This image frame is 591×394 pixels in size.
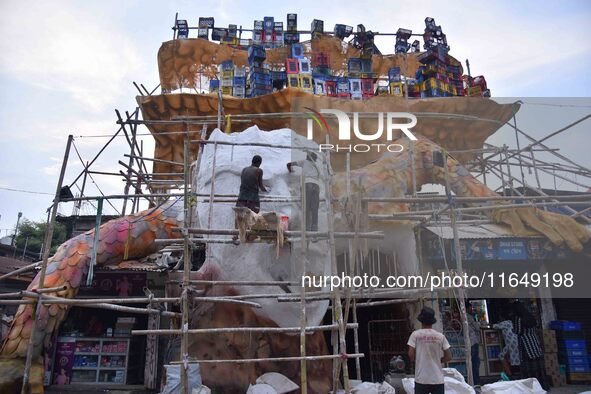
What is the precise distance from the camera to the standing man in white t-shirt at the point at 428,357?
4969 millimetres

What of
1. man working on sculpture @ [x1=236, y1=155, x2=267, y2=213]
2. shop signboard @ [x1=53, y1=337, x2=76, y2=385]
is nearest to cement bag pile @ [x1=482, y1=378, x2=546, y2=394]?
man working on sculpture @ [x1=236, y1=155, x2=267, y2=213]

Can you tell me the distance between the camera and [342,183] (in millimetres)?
10000

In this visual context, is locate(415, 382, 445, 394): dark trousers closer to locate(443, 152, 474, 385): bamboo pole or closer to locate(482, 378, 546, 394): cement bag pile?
locate(443, 152, 474, 385): bamboo pole

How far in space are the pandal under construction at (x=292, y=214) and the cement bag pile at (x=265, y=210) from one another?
0.03m

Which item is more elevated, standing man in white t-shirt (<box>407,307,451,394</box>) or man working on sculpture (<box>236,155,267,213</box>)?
man working on sculpture (<box>236,155,267,213</box>)

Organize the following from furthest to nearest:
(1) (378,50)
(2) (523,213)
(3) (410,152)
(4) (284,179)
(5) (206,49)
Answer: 1. (1) (378,50)
2. (5) (206,49)
3. (3) (410,152)
4. (2) (523,213)
5. (4) (284,179)

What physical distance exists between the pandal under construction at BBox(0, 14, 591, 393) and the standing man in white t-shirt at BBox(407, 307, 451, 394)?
2.87 feet

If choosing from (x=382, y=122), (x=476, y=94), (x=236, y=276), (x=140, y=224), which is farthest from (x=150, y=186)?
(x=476, y=94)

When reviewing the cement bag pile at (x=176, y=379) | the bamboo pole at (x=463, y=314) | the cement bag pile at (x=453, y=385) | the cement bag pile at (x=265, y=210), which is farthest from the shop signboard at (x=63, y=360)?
the bamboo pole at (x=463, y=314)

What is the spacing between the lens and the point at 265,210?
297 inches

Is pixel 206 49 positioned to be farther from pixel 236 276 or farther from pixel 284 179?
pixel 236 276

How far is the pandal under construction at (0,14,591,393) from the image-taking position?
6.36 m

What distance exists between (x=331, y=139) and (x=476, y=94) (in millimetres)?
5282

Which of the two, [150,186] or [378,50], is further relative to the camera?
[378,50]
